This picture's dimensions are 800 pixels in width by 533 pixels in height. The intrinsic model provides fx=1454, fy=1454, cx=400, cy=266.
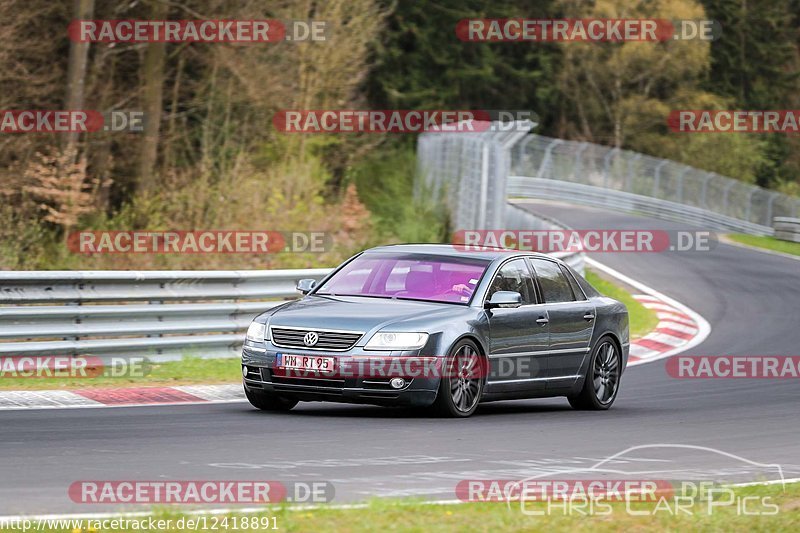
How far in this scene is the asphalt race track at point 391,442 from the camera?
8461 mm

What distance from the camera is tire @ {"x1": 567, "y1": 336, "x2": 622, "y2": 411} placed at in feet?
44.9

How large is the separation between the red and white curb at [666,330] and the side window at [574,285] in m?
4.69

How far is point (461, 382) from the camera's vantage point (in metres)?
12.1

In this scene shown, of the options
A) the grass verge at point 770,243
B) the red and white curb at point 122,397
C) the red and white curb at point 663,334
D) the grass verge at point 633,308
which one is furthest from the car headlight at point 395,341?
the grass verge at point 770,243

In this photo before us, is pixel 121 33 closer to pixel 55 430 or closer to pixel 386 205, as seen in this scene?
pixel 386 205

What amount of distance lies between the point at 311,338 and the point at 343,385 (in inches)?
18.3

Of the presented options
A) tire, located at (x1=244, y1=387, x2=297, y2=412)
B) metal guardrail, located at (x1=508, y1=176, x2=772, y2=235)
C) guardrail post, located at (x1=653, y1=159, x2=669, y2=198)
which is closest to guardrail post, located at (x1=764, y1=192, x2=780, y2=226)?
metal guardrail, located at (x1=508, y1=176, x2=772, y2=235)

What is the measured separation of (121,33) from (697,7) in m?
48.2

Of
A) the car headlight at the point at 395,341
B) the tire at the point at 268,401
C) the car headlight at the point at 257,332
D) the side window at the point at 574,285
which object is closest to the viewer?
the car headlight at the point at 395,341

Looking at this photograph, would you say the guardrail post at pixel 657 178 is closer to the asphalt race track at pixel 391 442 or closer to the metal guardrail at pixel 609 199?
the metal guardrail at pixel 609 199

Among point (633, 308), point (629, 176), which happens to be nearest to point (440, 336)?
point (633, 308)

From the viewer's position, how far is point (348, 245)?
25922mm

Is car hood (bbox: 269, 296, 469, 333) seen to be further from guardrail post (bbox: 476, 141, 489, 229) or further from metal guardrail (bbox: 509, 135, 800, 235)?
metal guardrail (bbox: 509, 135, 800, 235)

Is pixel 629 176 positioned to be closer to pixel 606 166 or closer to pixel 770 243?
pixel 606 166
